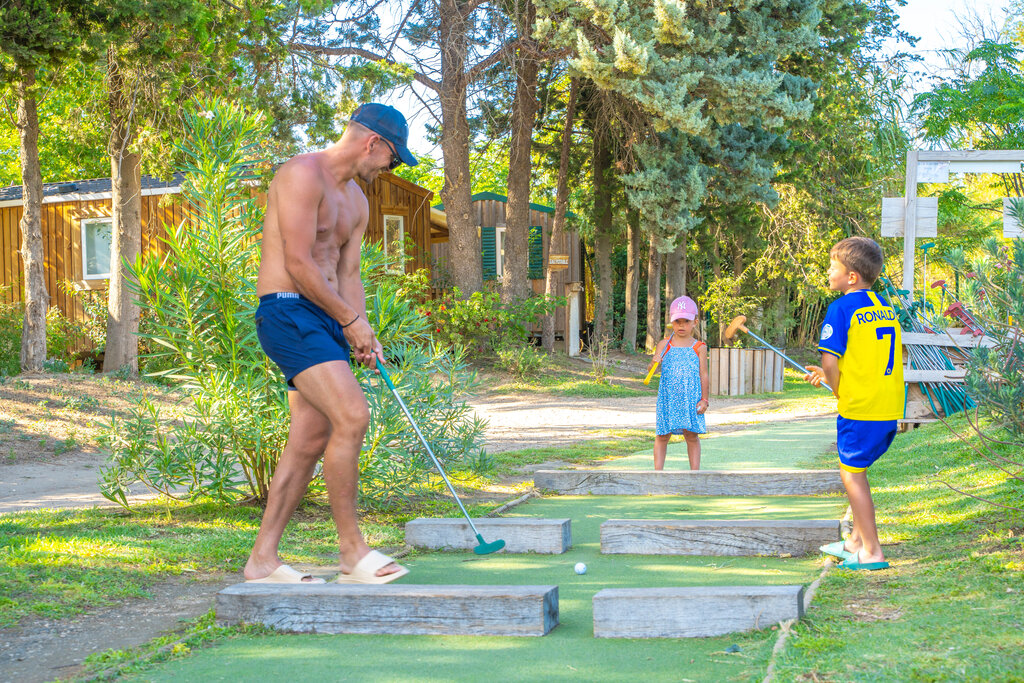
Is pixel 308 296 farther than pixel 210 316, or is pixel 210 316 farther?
pixel 210 316

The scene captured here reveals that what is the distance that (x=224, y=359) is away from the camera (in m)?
5.32

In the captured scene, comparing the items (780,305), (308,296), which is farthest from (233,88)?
(780,305)

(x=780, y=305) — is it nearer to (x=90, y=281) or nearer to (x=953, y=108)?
(x=953, y=108)

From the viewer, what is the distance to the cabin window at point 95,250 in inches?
747

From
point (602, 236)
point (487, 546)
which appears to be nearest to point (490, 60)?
point (602, 236)

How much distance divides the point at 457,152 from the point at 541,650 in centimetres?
1547

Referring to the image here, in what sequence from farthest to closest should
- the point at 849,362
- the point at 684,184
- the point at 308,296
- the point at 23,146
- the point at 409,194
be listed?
the point at 409,194
the point at 684,184
the point at 23,146
the point at 849,362
the point at 308,296

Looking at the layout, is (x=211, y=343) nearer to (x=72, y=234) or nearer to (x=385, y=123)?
(x=385, y=123)

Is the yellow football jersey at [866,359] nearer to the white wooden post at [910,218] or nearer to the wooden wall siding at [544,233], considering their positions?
the white wooden post at [910,218]

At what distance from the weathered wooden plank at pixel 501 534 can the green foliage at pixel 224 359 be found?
0.84 m

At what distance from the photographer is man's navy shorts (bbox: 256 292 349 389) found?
366 cm

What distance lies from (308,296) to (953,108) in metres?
17.3

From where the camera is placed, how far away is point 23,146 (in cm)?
1378

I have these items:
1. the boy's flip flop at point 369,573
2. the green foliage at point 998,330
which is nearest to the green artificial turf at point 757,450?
the green foliage at point 998,330
